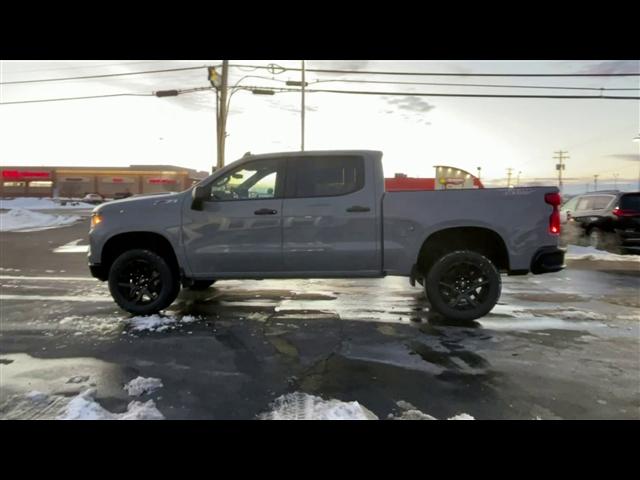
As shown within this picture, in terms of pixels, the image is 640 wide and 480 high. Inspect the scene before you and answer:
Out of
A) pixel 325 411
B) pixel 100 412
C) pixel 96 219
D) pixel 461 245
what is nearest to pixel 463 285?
pixel 461 245

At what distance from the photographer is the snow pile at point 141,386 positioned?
10.9ft

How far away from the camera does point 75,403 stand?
3.10 meters

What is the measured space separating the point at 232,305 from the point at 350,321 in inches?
71.2

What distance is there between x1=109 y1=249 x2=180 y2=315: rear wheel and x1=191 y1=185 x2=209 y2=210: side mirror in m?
0.81

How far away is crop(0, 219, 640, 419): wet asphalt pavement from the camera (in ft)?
10.6

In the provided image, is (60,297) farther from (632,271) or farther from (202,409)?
(632,271)

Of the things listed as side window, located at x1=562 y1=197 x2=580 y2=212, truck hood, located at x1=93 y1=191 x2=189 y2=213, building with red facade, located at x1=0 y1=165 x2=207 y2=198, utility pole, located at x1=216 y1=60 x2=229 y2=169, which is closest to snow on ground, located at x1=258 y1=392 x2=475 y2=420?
truck hood, located at x1=93 y1=191 x2=189 y2=213

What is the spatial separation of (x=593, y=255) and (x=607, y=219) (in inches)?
40.6

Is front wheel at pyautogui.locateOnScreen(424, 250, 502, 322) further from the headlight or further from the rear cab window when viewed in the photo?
the rear cab window

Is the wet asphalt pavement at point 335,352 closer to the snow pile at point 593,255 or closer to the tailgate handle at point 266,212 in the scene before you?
the tailgate handle at point 266,212

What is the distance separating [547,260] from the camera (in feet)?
16.3

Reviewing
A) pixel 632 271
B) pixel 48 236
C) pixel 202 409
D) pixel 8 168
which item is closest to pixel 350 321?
pixel 202 409

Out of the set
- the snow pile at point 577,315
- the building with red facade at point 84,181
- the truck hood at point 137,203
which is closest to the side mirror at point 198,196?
the truck hood at point 137,203

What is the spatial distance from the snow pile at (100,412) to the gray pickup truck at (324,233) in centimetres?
228
